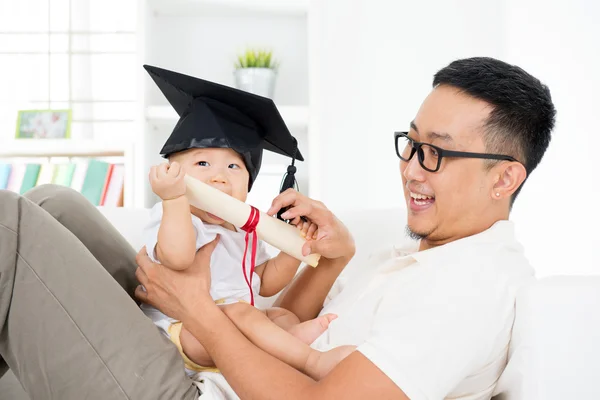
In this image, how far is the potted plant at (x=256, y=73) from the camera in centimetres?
331

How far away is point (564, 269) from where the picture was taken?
3.49 meters

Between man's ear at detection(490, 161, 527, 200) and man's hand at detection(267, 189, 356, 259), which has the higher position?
man's ear at detection(490, 161, 527, 200)

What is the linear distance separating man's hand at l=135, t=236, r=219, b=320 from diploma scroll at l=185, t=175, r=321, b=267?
0.13 metres

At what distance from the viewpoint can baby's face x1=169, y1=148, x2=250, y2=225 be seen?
5.50 ft

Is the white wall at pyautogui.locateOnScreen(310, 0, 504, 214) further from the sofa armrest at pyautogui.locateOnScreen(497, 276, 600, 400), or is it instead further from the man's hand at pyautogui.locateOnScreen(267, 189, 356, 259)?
the sofa armrest at pyautogui.locateOnScreen(497, 276, 600, 400)

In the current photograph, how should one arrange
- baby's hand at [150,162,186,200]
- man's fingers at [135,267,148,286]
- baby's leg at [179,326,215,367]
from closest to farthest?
baby's hand at [150,162,186,200] < baby's leg at [179,326,215,367] < man's fingers at [135,267,148,286]

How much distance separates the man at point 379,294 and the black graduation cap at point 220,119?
0.18m

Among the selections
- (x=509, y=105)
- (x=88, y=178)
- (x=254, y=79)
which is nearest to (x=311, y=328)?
(x=509, y=105)

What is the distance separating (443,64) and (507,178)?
7.74 feet

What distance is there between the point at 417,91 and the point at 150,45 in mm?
1435

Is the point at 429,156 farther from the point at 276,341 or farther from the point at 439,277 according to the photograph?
the point at 276,341

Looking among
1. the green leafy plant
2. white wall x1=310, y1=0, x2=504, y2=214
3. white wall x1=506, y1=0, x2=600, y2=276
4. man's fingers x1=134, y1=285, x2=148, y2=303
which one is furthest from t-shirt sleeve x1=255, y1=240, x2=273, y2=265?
white wall x1=506, y1=0, x2=600, y2=276

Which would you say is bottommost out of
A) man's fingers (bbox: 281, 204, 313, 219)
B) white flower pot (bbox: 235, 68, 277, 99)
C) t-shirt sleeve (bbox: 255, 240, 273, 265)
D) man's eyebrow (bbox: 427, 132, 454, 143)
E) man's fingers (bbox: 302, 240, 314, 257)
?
t-shirt sleeve (bbox: 255, 240, 273, 265)

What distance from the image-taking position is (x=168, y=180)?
4.60ft
